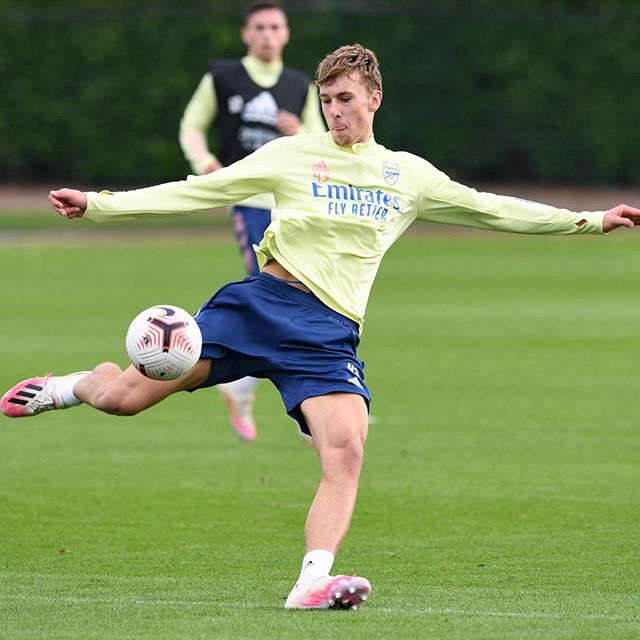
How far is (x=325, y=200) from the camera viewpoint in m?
7.09

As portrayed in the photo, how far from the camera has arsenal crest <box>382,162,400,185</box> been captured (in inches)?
283

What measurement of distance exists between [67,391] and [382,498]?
2576mm

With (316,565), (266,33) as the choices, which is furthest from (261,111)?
(316,565)

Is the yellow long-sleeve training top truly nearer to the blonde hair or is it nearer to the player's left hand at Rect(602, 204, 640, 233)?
the blonde hair

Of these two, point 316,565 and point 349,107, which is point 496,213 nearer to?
point 349,107

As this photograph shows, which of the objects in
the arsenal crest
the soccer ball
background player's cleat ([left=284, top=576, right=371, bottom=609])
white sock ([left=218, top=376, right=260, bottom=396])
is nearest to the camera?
background player's cleat ([left=284, top=576, right=371, bottom=609])

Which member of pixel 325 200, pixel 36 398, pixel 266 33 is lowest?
pixel 36 398

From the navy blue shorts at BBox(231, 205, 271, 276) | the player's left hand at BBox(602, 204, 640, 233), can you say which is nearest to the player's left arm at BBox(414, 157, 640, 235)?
the player's left hand at BBox(602, 204, 640, 233)

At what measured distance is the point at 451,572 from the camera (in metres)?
7.42

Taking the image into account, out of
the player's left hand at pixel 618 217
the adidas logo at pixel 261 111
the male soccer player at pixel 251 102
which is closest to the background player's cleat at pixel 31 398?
the player's left hand at pixel 618 217

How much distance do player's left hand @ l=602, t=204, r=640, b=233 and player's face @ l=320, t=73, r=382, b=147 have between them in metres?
1.19

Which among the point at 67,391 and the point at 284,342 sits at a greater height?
the point at 284,342

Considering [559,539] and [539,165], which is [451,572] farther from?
[539,165]

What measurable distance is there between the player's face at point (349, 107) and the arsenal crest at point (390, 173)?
153 millimetres
